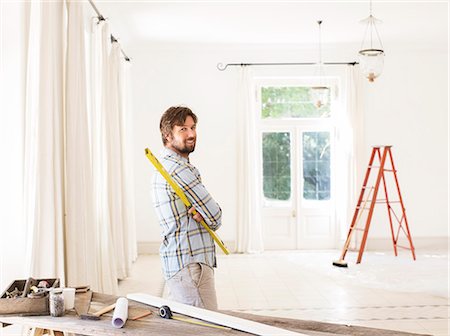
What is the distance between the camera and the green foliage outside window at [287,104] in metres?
→ 9.16

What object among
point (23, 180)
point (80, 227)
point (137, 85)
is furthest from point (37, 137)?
point (137, 85)

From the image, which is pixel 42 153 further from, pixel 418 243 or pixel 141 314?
pixel 418 243

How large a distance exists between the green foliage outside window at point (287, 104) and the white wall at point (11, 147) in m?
5.91

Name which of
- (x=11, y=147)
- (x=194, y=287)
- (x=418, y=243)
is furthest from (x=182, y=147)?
(x=418, y=243)

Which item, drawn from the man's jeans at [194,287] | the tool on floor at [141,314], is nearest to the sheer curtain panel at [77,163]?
the man's jeans at [194,287]

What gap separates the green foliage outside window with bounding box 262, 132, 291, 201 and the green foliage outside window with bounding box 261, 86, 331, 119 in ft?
1.08

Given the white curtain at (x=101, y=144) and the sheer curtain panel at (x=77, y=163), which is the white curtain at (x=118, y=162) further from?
the sheer curtain panel at (x=77, y=163)

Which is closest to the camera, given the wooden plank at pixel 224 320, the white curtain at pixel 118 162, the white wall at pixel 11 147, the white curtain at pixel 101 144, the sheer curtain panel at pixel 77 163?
the wooden plank at pixel 224 320

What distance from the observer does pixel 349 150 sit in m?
8.98

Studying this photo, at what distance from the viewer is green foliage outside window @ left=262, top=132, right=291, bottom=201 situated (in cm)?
919

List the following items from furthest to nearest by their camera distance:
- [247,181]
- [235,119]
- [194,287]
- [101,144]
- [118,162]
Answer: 1. [235,119]
2. [247,181]
3. [118,162]
4. [101,144]
5. [194,287]

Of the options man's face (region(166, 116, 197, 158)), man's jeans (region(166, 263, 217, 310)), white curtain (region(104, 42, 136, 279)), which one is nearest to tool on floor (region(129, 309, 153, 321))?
man's jeans (region(166, 263, 217, 310))

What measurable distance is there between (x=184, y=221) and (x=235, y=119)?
6.08 metres

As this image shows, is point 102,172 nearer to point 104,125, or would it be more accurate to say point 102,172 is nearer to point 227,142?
point 104,125
